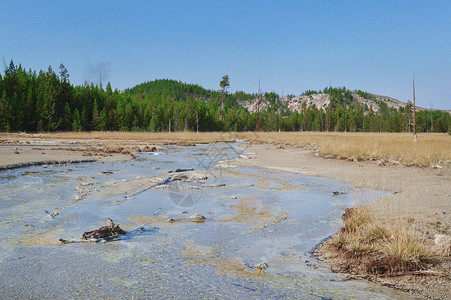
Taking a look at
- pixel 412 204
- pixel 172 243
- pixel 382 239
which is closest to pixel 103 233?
pixel 172 243

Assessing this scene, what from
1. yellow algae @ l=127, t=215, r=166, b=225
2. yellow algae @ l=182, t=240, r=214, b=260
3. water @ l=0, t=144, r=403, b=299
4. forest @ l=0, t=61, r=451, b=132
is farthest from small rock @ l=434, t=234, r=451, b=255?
forest @ l=0, t=61, r=451, b=132

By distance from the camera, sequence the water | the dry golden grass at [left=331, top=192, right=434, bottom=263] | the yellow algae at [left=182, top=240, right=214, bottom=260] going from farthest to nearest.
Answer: the yellow algae at [left=182, top=240, right=214, bottom=260], the dry golden grass at [left=331, top=192, right=434, bottom=263], the water

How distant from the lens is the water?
382 cm

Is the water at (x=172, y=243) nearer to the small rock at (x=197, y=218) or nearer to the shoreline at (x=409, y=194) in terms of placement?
the small rock at (x=197, y=218)

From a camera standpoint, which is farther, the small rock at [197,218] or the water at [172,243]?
the small rock at [197,218]

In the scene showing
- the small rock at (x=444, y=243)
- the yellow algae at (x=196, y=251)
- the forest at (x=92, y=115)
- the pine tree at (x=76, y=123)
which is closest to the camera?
the small rock at (x=444, y=243)

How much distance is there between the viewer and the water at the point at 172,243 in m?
3.82

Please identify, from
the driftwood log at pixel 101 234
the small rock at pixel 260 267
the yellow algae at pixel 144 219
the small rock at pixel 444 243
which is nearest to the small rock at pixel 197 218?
the yellow algae at pixel 144 219

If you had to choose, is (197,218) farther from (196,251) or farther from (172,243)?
Answer: (196,251)

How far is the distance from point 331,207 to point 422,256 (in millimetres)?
3876

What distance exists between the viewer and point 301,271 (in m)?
4.39

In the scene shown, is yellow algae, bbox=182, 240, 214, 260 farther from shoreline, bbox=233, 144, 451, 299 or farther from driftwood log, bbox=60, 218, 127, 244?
shoreline, bbox=233, 144, 451, 299

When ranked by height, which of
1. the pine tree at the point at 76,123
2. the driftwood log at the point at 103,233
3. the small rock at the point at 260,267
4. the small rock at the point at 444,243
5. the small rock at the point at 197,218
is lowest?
the small rock at the point at 260,267

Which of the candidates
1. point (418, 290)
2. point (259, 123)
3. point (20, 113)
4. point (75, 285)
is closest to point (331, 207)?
point (418, 290)
